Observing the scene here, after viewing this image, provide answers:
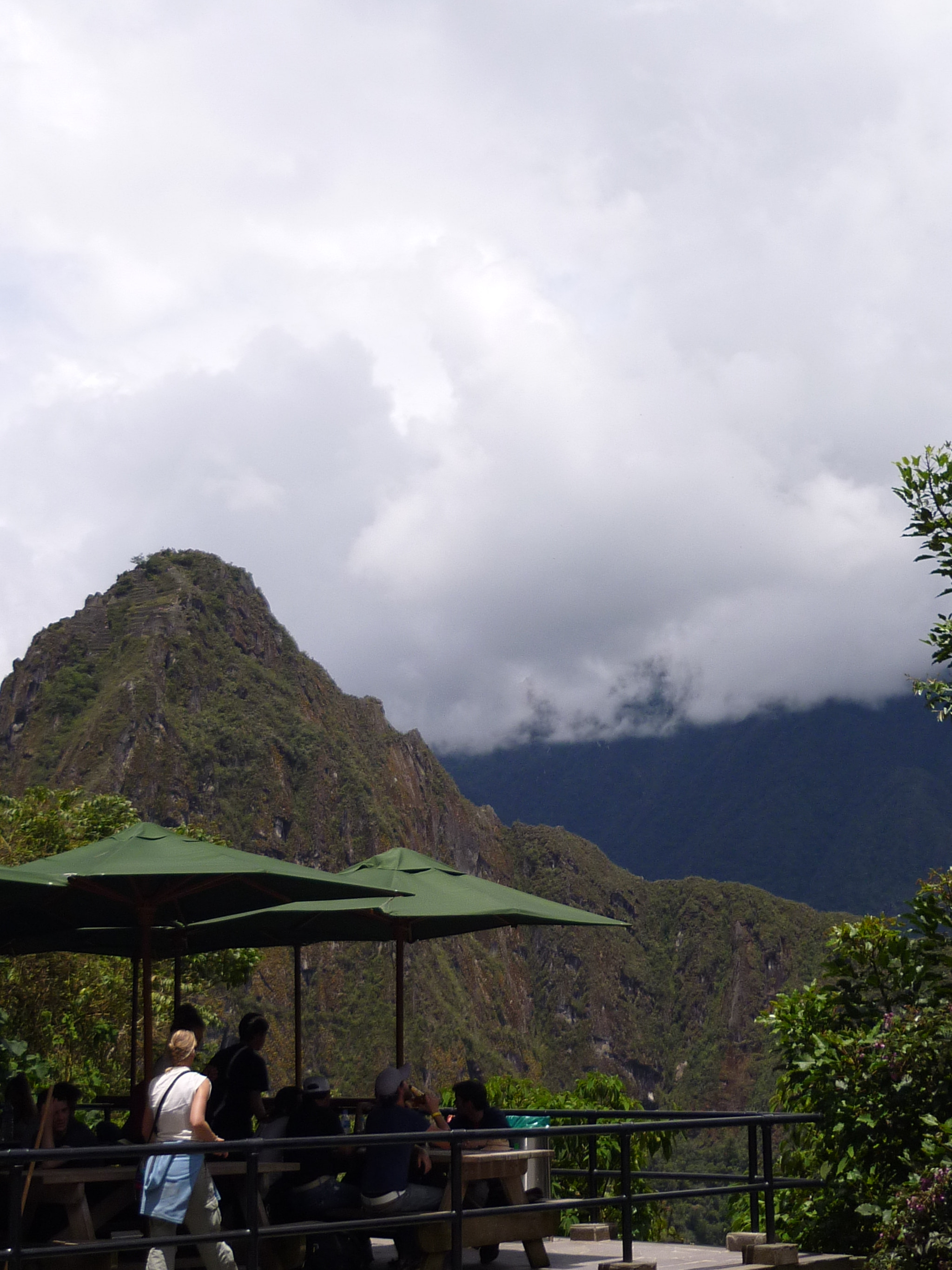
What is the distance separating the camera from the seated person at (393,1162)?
255 inches

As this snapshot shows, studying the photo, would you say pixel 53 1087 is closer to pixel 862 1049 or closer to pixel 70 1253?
pixel 70 1253

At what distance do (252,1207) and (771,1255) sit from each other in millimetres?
3278

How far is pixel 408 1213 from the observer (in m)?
6.46

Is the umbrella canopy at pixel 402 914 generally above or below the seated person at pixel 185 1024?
above

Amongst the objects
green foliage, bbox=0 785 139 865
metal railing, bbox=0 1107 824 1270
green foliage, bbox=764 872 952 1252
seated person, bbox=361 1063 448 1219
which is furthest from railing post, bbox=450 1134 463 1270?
green foliage, bbox=0 785 139 865

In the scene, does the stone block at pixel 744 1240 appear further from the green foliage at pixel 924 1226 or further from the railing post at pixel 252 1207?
the railing post at pixel 252 1207

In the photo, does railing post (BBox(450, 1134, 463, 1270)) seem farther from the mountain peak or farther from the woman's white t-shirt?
the mountain peak

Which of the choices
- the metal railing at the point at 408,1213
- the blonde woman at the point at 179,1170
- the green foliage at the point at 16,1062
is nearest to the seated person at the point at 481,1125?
the metal railing at the point at 408,1213

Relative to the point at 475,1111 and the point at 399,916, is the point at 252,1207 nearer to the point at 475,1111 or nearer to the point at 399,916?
the point at 475,1111

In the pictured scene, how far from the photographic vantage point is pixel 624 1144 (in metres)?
6.96

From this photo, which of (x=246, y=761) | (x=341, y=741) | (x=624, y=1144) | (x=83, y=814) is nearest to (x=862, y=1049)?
(x=624, y=1144)

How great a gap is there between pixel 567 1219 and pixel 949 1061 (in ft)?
13.6

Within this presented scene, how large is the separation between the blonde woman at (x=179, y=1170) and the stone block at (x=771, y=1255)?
302 centimetres

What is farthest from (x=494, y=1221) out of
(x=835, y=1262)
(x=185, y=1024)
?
(x=835, y=1262)
